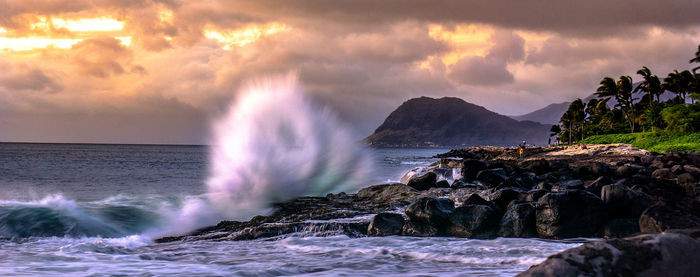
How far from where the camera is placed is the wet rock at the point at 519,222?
33.6ft

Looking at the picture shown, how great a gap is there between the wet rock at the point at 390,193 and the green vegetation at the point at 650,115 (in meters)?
32.7

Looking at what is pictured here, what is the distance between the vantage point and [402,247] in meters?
9.32

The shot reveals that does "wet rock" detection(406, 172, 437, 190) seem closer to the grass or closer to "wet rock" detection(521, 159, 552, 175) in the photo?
"wet rock" detection(521, 159, 552, 175)

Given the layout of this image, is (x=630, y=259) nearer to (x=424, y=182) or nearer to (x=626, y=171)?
(x=424, y=182)

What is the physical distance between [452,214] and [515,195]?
7.65 feet

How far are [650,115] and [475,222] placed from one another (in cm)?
5782

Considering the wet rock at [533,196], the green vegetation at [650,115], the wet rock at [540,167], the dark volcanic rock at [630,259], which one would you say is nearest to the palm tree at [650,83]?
the green vegetation at [650,115]

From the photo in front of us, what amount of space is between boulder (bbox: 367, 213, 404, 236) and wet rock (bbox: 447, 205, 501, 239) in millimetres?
1132

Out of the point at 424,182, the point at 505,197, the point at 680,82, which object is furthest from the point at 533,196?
the point at 680,82

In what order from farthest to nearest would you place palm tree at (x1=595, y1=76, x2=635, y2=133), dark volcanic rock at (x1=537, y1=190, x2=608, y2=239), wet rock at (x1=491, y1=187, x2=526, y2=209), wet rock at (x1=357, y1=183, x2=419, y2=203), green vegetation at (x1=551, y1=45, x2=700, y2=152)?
palm tree at (x1=595, y1=76, x2=635, y2=133)
green vegetation at (x1=551, y1=45, x2=700, y2=152)
wet rock at (x1=357, y1=183, x2=419, y2=203)
wet rock at (x1=491, y1=187, x2=526, y2=209)
dark volcanic rock at (x1=537, y1=190, x2=608, y2=239)

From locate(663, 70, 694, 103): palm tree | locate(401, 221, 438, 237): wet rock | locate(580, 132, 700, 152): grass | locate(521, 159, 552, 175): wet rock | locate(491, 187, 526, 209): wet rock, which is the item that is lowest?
locate(401, 221, 438, 237): wet rock

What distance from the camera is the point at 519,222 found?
10367mm

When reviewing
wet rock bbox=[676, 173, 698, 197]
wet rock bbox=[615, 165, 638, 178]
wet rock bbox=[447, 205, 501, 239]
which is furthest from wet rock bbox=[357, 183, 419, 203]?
wet rock bbox=[615, 165, 638, 178]

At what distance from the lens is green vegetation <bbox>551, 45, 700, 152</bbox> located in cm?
4678
